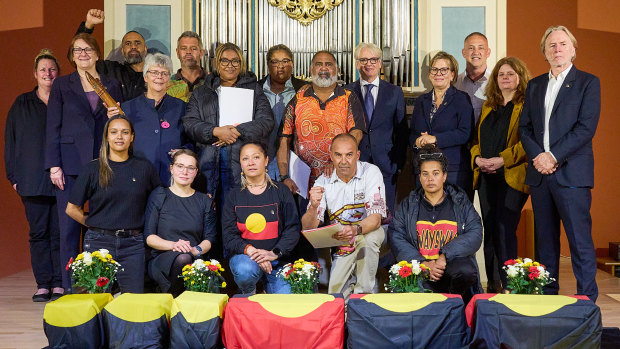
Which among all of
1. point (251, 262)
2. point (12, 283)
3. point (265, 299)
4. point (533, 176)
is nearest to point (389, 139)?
point (533, 176)

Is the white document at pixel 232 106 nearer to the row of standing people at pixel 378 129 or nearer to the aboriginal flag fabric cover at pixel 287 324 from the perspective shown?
the row of standing people at pixel 378 129

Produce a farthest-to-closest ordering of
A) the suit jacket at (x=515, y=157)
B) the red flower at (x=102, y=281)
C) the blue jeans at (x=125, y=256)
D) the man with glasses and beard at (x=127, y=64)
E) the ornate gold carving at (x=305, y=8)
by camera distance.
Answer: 1. the ornate gold carving at (x=305, y=8)
2. the man with glasses and beard at (x=127, y=64)
3. the suit jacket at (x=515, y=157)
4. the blue jeans at (x=125, y=256)
5. the red flower at (x=102, y=281)

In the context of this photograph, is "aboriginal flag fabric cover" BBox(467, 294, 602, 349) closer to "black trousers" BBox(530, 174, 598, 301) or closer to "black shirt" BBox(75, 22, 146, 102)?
"black trousers" BBox(530, 174, 598, 301)

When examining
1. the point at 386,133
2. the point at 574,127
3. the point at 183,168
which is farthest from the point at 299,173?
the point at 574,127

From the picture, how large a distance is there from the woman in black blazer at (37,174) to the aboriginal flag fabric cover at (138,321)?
1486 millimetres

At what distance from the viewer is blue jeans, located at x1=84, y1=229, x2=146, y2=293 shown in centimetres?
361

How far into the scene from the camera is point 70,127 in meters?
4.03

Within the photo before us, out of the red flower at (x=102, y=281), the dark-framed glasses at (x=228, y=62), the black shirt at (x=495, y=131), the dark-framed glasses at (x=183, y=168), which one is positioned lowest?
the red flower at (x=102, y=281)

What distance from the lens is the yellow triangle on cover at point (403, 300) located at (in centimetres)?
282

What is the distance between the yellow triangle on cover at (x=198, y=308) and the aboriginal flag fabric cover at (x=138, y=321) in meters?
0.06

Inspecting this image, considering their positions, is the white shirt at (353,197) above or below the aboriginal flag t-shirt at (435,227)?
above

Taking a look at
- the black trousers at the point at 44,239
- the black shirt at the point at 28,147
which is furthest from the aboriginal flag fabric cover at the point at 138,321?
the black shirt at the point at 28,147

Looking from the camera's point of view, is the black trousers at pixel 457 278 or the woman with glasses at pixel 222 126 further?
the woman with glasses at pixel 222 126

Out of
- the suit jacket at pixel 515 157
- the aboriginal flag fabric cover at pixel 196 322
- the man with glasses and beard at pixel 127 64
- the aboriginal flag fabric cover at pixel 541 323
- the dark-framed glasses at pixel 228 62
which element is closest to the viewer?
the aboriginal flag fabric cover at pixel 541 323
